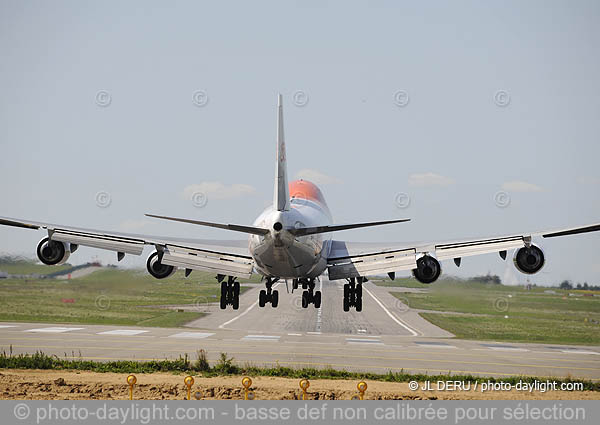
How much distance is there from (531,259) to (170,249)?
1828 cm

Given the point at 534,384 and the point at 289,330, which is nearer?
the point at 534,384

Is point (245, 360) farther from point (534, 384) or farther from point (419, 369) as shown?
point (534, 384)

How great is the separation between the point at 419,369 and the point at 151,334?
3234 centimetres

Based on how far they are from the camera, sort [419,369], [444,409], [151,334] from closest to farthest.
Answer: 1. [444,409]
2. [419,369]
3. [151,334]

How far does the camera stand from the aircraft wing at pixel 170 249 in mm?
36469

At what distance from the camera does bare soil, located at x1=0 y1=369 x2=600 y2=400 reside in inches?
1566

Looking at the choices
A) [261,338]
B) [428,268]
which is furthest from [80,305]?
[428,268]

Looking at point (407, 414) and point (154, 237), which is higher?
point (154, 237)

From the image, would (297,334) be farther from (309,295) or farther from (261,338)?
(309,295)

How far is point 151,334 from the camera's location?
7575 centimetres

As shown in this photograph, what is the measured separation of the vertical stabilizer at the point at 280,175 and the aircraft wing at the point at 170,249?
18.7 ft

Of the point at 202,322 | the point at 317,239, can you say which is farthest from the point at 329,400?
the point at 202,322

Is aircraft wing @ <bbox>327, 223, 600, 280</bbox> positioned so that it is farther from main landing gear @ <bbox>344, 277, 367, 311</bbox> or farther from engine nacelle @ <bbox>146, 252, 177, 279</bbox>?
engine nacelle @ <bbox>146, 252, 177, 279</bbox>

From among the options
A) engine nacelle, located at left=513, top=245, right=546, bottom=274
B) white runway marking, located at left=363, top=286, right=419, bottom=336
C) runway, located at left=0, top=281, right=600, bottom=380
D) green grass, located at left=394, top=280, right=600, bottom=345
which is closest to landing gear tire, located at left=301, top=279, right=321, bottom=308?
engine nacelle, located at left=513, top=245, right=546, bottom=274
